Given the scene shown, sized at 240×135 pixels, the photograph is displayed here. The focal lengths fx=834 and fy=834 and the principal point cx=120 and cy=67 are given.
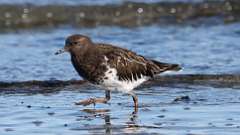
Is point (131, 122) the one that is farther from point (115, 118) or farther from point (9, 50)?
point (9, 50)

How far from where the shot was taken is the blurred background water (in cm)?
880

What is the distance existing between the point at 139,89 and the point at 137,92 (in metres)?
0.25

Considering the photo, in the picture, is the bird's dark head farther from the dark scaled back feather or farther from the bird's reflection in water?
the bird's reflection in water

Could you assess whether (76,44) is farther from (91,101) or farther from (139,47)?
(139,47)

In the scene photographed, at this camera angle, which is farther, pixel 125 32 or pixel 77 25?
pixel 77 25

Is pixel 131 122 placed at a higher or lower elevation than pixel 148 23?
lower

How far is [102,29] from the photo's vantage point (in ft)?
56.5

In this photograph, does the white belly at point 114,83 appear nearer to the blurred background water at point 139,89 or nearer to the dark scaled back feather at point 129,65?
the dark scaled back feather at point 129,65

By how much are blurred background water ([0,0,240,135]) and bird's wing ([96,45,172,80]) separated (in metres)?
0.39

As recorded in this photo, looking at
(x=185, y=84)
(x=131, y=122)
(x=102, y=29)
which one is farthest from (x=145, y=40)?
(x=131, y=122)

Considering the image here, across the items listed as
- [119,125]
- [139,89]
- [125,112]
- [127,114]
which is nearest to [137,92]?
[139,89]

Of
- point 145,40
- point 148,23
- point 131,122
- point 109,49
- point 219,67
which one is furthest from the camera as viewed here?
point 148,23

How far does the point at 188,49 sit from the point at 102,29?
346 cm

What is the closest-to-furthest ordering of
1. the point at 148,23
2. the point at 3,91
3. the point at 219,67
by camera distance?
the point at 3,91, the point at 219,67, the point at 148,23
